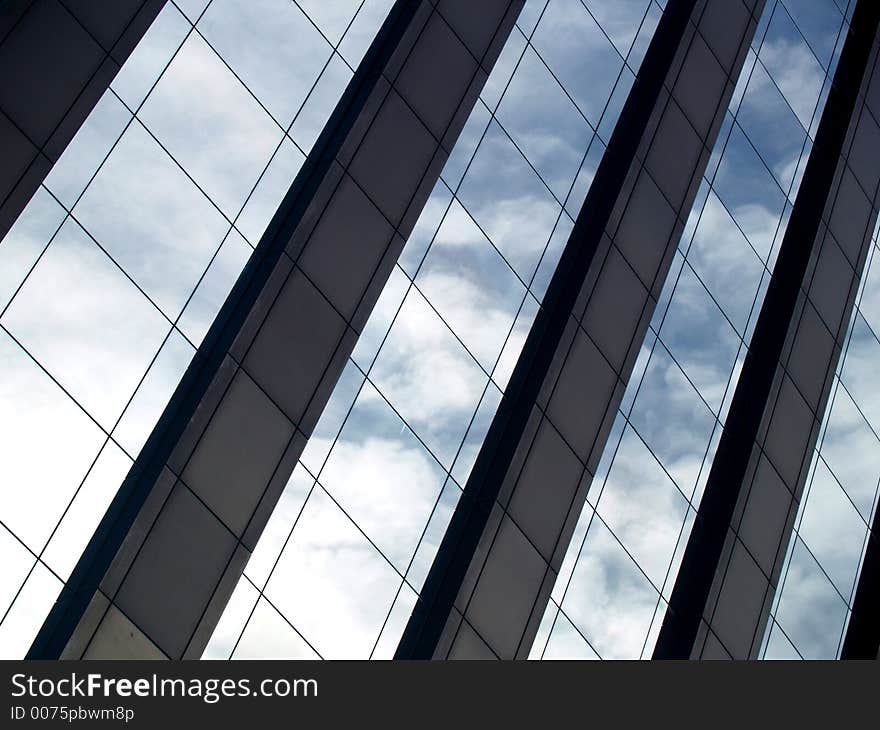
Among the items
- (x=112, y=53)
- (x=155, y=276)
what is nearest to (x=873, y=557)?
(x=155, y=276)

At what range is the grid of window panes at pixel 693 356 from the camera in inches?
972

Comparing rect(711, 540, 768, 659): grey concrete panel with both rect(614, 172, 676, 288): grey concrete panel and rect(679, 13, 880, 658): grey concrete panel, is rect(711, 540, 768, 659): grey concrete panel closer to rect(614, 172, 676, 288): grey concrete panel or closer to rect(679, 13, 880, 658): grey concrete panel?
rect(679, 13, 880, 658): grey concrete panel

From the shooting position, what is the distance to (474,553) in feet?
71.6

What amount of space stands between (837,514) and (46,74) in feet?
82.8

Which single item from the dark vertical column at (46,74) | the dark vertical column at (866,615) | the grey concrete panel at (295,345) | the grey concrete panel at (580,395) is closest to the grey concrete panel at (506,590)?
the grey concrete panel at (580,395)

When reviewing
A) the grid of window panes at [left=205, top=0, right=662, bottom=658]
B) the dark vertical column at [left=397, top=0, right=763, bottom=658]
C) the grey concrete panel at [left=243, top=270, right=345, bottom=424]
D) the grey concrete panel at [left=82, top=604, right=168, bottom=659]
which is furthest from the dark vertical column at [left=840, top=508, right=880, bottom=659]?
the grey concrete panel at [left=82, top=604, right=168, bottom=659]

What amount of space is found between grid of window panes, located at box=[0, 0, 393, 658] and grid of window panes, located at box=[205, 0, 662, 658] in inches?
128

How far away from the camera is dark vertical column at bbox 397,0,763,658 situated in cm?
2211

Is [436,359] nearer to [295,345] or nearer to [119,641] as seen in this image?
[295,345]

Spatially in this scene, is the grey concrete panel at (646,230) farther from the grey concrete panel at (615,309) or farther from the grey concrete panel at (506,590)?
the grey concrete panel at (506,590)

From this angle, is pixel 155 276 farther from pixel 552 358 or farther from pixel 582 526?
pixel 582 526

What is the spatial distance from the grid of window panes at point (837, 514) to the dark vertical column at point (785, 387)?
0.68m

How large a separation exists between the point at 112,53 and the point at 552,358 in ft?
37.7

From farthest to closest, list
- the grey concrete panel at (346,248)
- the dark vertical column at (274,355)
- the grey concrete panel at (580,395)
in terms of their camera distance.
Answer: the grey concrete panel at (580,395)
the grey concrete panel at (346,248)
the dark vertical column at (274,355)
